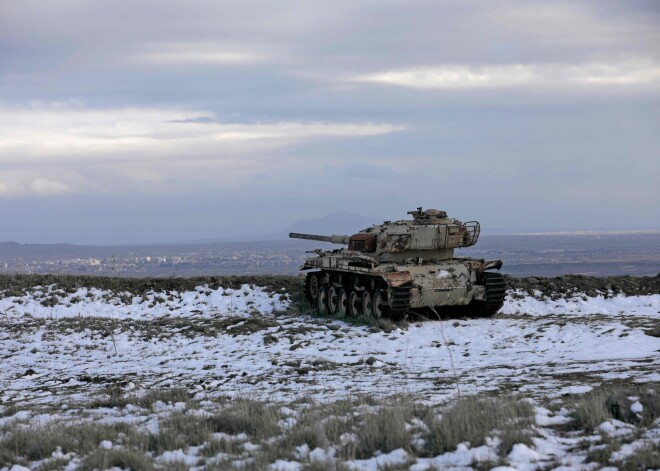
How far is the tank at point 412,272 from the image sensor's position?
22062 millimetres

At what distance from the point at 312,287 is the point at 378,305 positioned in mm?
5123

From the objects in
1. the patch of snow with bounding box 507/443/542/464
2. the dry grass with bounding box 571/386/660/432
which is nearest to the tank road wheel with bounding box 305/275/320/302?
the dry grass with bounding box 571/386/660/432

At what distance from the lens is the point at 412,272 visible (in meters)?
22.2

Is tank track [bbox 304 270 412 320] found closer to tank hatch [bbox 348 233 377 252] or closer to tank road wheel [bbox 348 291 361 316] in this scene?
tank road wheel [bbox 348 291 361 316]

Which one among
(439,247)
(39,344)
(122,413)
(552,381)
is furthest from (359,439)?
(439,247)

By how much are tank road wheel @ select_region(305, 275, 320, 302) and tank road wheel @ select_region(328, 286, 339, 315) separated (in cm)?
116

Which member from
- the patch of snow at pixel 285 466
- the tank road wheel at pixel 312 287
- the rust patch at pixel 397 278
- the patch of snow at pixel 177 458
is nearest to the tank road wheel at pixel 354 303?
the rust patch at pixel 397 278

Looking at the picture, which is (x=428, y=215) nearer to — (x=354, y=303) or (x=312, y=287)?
(x=354, y=303)

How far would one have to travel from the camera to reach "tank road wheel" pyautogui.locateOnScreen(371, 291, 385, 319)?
2206 cm

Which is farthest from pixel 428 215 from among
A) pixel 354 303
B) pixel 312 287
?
pixel 312 287

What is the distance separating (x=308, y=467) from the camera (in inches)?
277

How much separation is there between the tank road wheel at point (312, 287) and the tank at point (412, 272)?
1.08 m

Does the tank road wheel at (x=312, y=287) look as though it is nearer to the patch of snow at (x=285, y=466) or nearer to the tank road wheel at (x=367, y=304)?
the tank road wheel at (x=367, y=304)

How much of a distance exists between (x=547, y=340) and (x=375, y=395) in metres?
7.51
